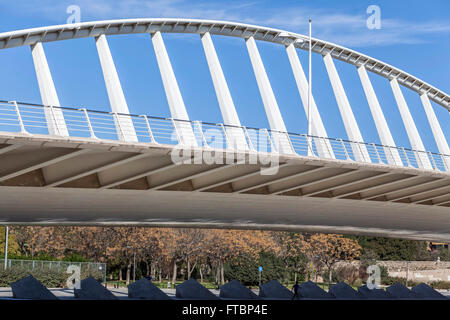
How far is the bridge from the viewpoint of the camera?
936 inches

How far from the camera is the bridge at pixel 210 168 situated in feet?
78.0

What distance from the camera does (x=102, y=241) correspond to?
71.3 metres

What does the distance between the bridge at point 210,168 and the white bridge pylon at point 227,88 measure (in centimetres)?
8

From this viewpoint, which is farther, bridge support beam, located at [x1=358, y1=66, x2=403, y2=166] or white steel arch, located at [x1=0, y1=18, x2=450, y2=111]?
bridge support beam, located at [x1=358, y1=66, x2=403, y2=166]

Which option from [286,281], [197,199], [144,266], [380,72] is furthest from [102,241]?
[197,199]

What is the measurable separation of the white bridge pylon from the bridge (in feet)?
0.25

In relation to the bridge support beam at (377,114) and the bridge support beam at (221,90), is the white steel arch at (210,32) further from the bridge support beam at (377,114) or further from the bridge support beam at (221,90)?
the bridge support beam at (221,90)

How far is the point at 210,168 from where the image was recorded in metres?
27.7

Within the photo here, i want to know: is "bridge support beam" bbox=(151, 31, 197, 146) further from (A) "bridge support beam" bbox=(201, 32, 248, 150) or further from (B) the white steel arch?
(A) "bridge support beam" bbox=(201, 32, 248, 150)

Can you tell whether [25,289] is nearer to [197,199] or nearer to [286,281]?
[197,199]

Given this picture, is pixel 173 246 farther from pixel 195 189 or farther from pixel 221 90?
pixel 195 189

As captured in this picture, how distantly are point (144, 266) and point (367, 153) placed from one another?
181ft

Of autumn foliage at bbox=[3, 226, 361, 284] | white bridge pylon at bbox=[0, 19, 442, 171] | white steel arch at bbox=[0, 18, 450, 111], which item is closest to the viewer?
white bridge pylon at bbox=[0, 19, 442, 171]

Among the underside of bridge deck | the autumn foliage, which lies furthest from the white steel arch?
the autumn foliage
